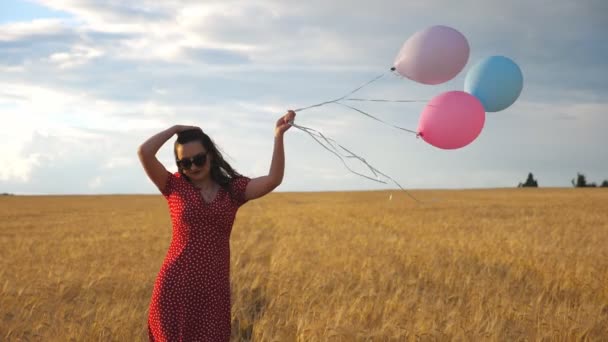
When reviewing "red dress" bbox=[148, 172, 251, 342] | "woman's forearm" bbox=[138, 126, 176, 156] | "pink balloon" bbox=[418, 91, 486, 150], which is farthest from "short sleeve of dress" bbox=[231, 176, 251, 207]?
"pink balloon" bbox=[418, 91, 486, 150]

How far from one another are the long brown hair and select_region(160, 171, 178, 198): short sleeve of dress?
5 cm

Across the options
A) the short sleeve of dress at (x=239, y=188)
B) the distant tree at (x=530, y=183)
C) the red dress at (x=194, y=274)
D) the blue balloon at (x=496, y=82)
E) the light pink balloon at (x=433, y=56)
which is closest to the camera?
the red dress at (x=194, y=274)

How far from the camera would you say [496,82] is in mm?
4020

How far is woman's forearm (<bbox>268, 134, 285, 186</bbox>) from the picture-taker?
3.05 m

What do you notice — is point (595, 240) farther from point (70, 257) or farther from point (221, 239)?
point (221, 239)

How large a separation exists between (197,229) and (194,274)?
0.22 metres

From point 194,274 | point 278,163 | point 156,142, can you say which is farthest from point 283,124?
point 194,274

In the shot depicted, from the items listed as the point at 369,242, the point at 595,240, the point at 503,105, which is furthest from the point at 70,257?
the point at 595,240

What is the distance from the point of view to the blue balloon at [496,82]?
4.02 meters

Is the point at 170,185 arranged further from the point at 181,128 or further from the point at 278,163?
the point at 278,163

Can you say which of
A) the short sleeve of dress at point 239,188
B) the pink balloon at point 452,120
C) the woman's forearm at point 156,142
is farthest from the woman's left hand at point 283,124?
the pink balloon at point 452,120

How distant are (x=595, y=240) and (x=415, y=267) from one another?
544 centimetres

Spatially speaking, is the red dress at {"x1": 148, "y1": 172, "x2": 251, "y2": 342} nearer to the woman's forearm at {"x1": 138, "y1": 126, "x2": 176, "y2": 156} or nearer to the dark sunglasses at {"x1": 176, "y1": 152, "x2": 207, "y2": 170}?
the dark sunglasses at {"x1": 176, "y1": 152, "x2": 207, "y2": 170}

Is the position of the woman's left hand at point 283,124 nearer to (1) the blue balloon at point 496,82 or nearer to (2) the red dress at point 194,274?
(2) the red dress at point 194,274
